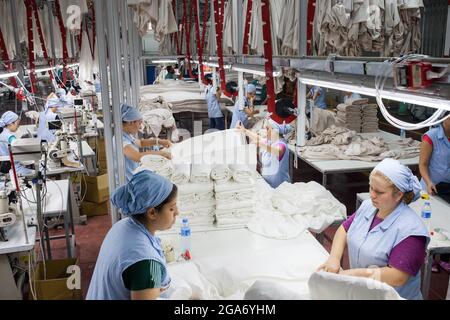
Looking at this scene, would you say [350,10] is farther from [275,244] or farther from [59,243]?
[59,243]

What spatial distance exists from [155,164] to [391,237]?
7.20 ft

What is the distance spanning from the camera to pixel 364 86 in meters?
Result: 2.46

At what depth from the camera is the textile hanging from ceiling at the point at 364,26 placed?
4.06 m

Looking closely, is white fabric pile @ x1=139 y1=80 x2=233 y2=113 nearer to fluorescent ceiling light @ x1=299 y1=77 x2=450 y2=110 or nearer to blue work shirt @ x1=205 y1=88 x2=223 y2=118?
blue work shirt @ x1=205 y1=88 x2=223 y2=118

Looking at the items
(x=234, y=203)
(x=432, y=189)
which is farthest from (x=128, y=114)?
(x=432, y=189)

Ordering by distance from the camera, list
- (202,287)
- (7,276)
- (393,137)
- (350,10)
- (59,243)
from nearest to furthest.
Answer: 1. (202,287)
2. (7,276)
3. (350,10)
4. (59,243)
5. (393,137)

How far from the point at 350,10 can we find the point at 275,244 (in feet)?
8.20

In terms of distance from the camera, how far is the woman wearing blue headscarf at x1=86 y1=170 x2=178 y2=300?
182cm

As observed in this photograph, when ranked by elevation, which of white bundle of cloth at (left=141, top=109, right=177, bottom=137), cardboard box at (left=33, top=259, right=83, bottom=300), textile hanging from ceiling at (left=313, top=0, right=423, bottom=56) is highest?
textile hanging from ceiling at (left=313, top=0, right=423, bottom=56)

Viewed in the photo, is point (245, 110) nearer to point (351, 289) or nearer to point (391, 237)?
point (391, 237)

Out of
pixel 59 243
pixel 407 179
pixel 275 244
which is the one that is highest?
pixel 407 179

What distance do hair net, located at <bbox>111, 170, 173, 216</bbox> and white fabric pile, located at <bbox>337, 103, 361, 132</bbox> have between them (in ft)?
17.1

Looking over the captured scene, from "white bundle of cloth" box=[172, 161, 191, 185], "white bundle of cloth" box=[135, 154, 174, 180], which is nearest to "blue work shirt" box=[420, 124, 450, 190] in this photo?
"white bundle of cloth" box=[172, 161, 191, 185]
